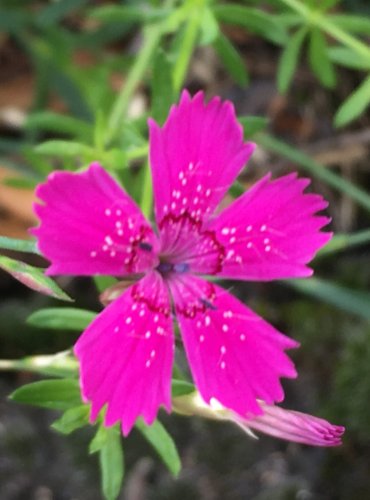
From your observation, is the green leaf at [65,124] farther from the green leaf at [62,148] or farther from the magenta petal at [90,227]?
the magenta petal at [90,227]

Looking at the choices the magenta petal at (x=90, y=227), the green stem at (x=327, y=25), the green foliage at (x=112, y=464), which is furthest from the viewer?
the green stem at (x=327, y=25)

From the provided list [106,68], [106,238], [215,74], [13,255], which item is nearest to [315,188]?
[215,74]

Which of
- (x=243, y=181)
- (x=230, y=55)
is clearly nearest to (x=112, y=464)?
(x=230, y=55)

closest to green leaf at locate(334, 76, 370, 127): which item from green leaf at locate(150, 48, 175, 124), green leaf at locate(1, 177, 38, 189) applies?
green leaf at locate(150, 48, 175, 124)

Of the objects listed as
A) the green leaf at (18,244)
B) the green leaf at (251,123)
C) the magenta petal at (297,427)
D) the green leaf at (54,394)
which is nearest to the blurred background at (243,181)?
the green leaf at (251,123)

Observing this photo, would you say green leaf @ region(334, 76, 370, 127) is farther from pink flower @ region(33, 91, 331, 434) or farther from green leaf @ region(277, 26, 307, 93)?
pink flower @ region(33, 91, 331, 434)

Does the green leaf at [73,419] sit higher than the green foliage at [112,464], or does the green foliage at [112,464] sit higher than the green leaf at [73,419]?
the green leaf at [73,419]

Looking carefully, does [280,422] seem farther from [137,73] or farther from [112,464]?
[137,73]
